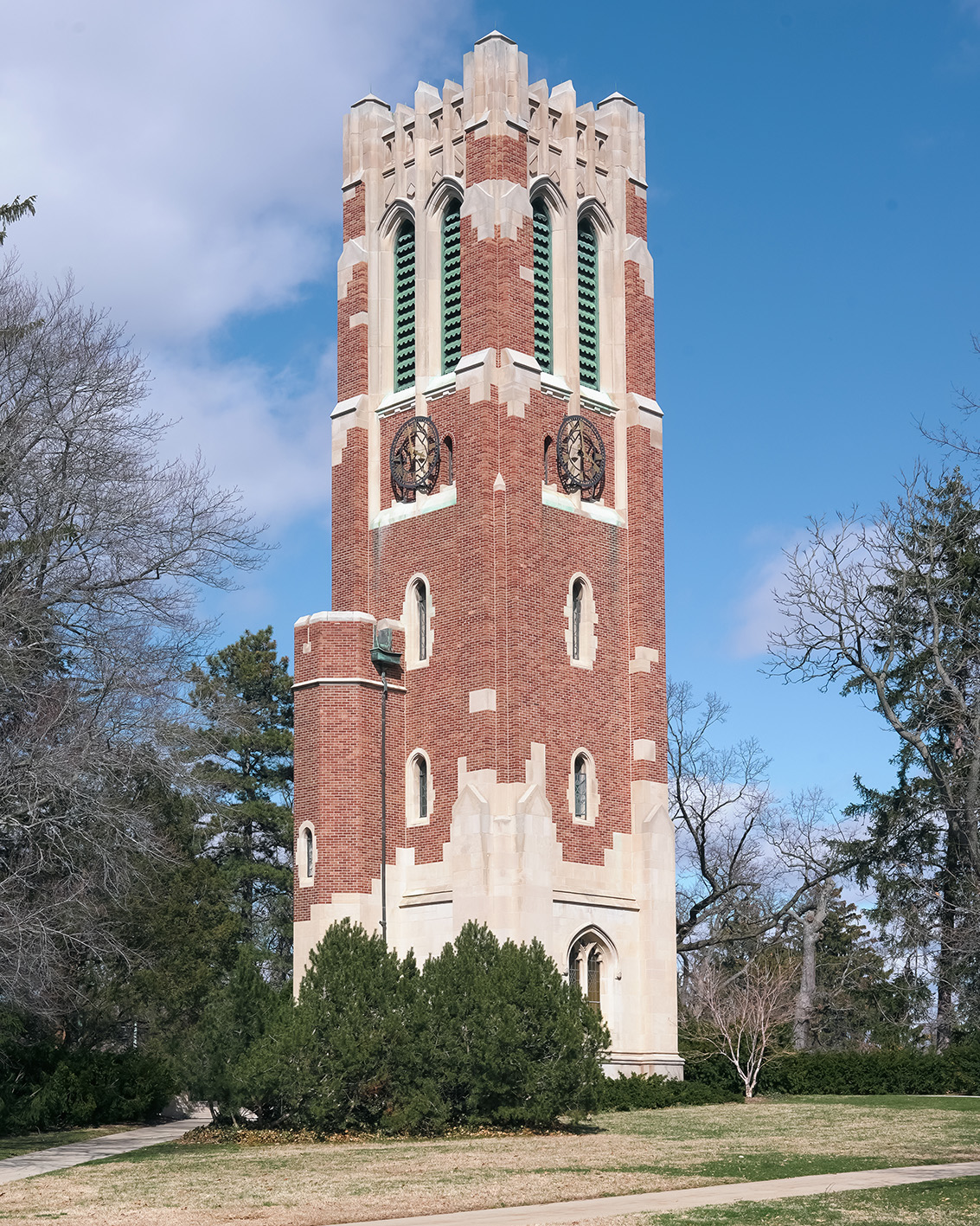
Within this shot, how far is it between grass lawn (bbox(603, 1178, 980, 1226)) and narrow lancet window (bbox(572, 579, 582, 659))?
21.1m

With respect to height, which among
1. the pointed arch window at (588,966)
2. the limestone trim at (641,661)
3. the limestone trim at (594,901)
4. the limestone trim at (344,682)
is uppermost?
the limestone trim at (641,661)

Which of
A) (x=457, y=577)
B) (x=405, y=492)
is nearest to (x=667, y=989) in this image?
(x=457, y=577)

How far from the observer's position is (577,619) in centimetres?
3669

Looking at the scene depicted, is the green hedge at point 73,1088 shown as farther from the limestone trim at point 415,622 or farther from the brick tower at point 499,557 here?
the limestone trim at point 415,622

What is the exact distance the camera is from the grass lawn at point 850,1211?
1377 centimetres

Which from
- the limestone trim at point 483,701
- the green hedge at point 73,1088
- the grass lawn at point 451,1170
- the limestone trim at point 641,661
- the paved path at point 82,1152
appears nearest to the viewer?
the grass lawn at point 451,1170

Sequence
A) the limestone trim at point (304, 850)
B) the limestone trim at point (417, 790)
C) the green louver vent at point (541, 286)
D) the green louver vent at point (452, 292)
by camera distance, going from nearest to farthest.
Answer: the limestone trim at point (304, 850)
the limestone trim at point (417, 790)
the green louver vent at point (452, 292)
the green louver vent at point (541, 286)

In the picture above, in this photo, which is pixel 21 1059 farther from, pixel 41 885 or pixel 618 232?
pixel 618 232

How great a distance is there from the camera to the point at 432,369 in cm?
3766

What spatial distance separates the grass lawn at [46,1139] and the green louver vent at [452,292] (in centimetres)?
1775

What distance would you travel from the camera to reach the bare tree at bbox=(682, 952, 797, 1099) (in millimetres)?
35938

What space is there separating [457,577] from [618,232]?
33.0 ft

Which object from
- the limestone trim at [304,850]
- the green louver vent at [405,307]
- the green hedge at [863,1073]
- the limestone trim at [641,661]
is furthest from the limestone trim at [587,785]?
the green louver vent at [405,307]

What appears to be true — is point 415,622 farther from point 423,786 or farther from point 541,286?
point 541,286
